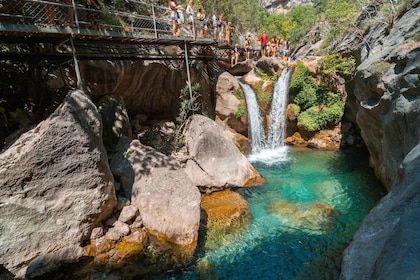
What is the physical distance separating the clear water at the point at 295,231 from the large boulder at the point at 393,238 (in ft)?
7.39

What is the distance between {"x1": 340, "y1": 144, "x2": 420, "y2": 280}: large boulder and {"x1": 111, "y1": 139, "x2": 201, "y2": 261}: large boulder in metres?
3.71

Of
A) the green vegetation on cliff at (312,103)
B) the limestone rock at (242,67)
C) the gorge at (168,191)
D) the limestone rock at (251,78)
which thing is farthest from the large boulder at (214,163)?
the limestone rock at (242,67)

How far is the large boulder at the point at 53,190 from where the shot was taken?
200 inches

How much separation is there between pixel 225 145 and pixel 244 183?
5.22 ft

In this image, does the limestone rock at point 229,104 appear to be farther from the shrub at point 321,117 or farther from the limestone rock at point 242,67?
the shrub at point 321,117

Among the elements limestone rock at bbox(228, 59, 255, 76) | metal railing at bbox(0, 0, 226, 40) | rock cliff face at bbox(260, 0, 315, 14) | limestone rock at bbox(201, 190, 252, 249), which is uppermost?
rock cliff face at bbox(260, 0, 315, 14)

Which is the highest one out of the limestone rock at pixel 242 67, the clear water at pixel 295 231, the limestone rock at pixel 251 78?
the limestone rock at pixel 242 67

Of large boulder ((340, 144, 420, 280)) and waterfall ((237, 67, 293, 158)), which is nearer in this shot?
large boulder ((340, 144, 420, 280))

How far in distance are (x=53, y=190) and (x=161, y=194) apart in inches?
96.4

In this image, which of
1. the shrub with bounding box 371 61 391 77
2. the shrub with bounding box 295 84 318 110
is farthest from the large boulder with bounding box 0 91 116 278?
the shrub with bounding box 295 84 318 110

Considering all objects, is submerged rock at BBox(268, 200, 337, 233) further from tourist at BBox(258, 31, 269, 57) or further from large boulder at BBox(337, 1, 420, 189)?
tourist at BBox(258, 31, 269, 57)

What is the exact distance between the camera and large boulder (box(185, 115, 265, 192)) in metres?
9.32

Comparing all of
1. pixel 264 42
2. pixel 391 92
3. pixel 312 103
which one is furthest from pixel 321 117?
pixel 264 42

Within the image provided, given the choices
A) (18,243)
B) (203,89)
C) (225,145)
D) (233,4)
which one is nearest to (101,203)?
(18,243)
